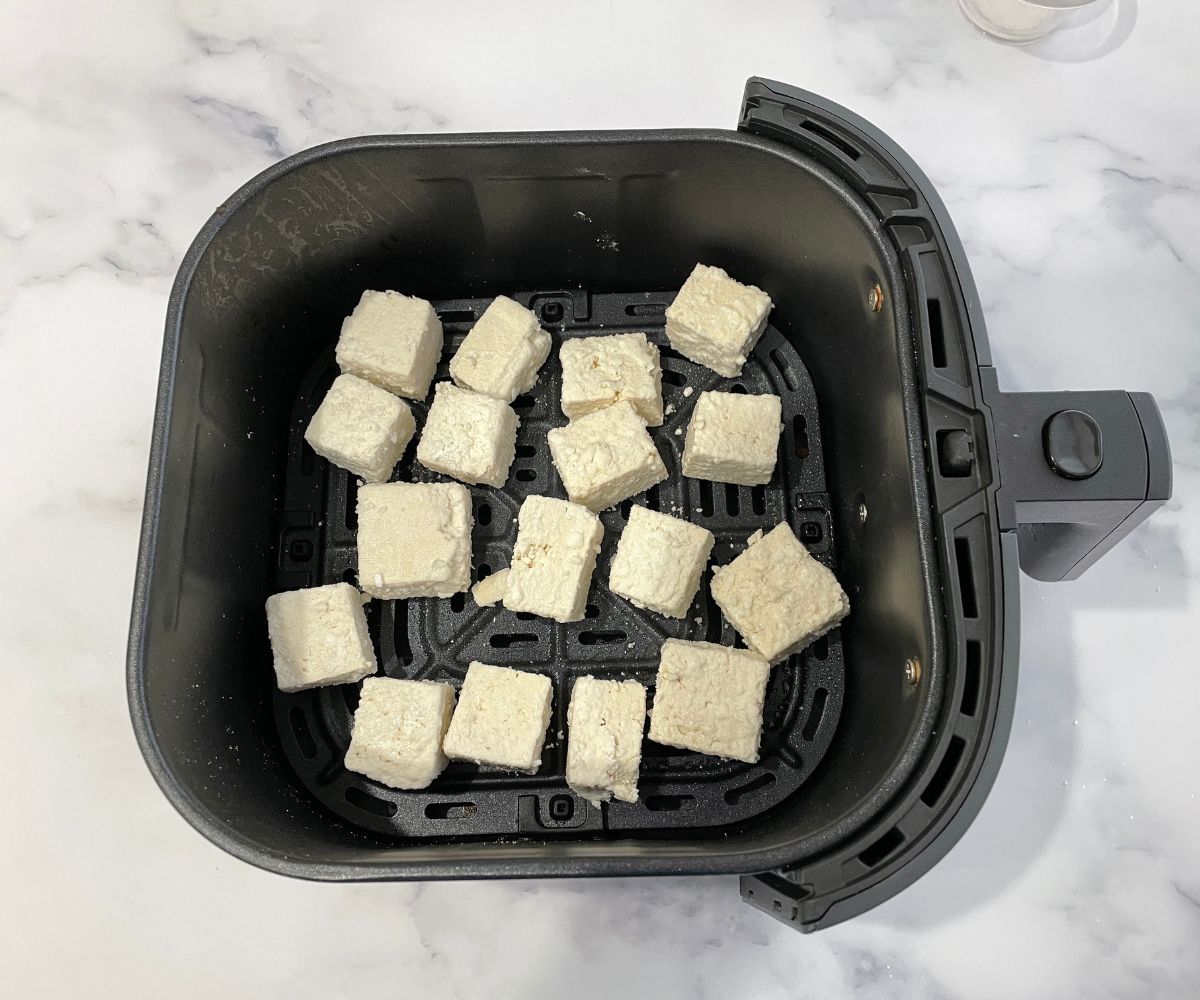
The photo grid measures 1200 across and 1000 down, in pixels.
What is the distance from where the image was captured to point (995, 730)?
79cm

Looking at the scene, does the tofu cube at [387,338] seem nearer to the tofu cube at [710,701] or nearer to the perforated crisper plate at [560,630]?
the perforated crisper plate at [560,630]

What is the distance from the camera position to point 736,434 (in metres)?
1.11

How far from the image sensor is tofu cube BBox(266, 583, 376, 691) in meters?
1.07

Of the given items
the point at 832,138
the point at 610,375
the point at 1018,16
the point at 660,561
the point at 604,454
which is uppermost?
the point at 1018,16

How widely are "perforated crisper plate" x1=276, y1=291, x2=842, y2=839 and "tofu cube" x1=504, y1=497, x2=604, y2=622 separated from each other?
5cm

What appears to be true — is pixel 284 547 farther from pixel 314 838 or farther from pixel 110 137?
pixel 110 137

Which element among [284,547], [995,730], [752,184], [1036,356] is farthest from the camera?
[1036,356]

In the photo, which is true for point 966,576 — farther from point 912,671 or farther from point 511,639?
point 511,639

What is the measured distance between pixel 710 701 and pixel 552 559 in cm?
25

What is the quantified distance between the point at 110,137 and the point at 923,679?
139cm

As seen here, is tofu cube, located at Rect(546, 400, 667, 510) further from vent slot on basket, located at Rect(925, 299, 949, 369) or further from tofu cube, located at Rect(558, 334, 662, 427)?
vent slot on basket, located at Rect(925, 299, 949, 369)

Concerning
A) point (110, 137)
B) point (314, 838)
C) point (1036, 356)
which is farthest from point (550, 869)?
point (110, 137)

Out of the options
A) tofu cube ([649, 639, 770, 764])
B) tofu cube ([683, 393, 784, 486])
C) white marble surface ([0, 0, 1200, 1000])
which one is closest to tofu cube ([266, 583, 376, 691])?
white marble surface ([0, 0, 1200, 1000])

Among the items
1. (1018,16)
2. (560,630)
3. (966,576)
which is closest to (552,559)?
(560,630)
